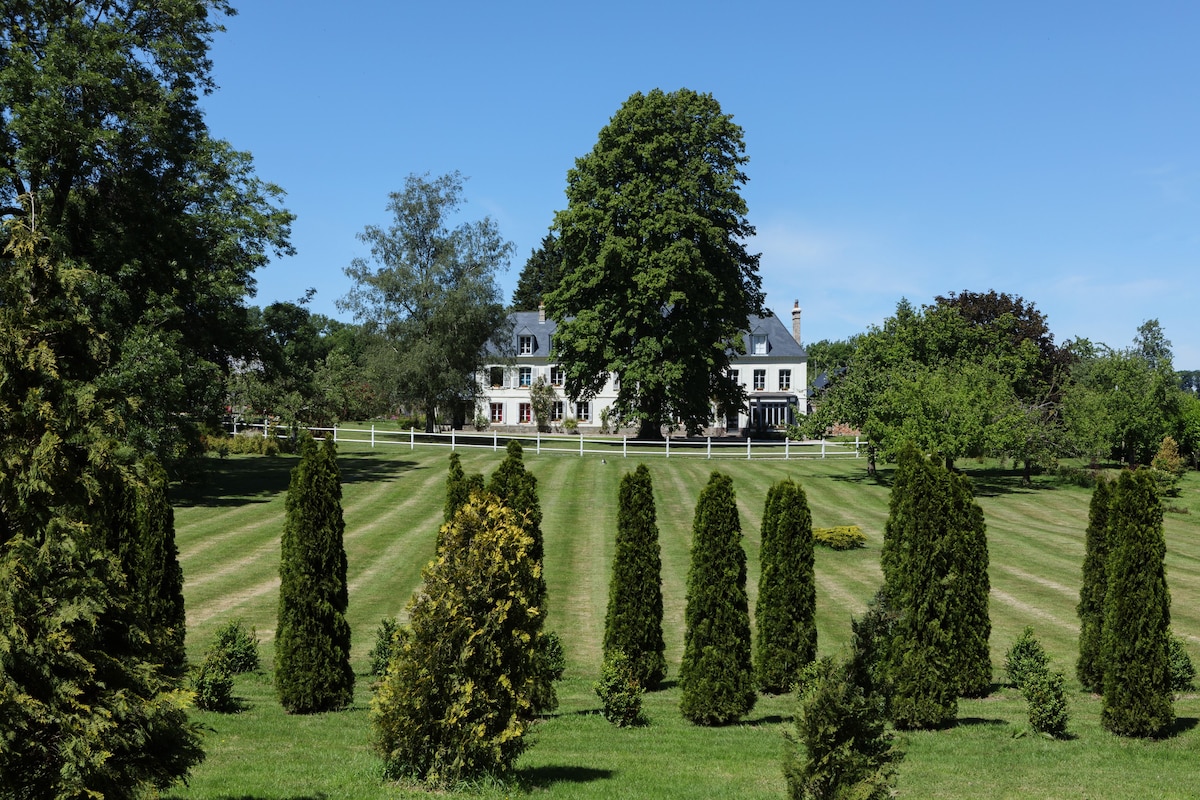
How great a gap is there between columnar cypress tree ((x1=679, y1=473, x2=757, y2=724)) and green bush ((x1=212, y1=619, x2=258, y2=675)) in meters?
7.69

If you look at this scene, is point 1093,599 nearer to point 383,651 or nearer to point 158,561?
point 383,651

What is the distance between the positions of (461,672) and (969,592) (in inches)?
358

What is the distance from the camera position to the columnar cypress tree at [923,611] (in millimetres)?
14750

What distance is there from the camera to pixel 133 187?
3244cm

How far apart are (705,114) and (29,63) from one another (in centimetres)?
3156

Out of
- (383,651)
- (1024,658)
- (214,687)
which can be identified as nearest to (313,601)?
(214,687)

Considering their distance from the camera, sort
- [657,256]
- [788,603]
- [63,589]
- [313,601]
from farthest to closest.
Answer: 1. [657,256]
2. [788,603]
3. [313,601]
4. [63,589]

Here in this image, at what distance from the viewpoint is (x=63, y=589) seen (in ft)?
26.0

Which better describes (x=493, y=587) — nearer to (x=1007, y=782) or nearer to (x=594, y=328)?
(x=1007, y=782)

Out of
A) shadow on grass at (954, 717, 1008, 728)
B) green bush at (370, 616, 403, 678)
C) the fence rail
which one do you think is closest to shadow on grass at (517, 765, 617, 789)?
green bush at (370, 616, 403, 678)

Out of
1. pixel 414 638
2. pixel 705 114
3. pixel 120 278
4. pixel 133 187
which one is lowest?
pixel 414 638

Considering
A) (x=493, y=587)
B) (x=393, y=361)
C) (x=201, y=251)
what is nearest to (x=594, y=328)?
(x=393, y=361)

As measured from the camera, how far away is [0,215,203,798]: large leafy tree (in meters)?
7.63

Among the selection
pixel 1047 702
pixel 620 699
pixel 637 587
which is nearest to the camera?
pixel 1047 702
